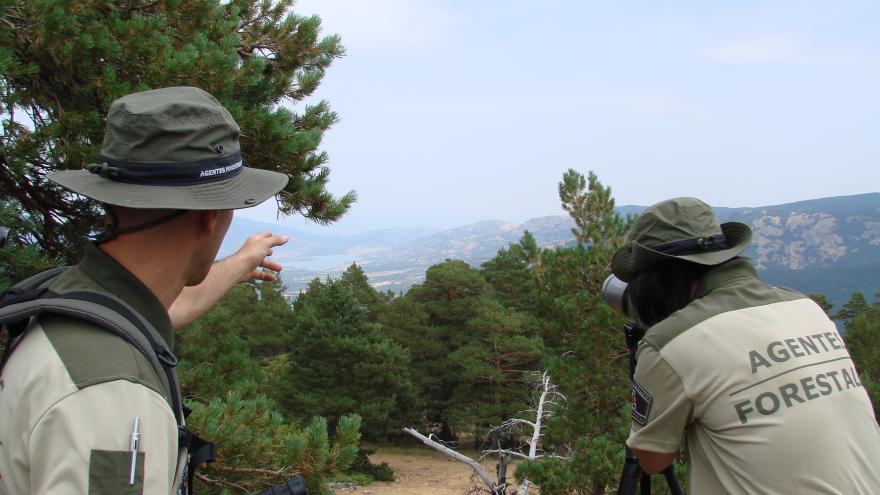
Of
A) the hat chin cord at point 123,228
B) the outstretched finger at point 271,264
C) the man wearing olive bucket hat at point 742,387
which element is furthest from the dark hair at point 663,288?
the hat chin cord at point 123,228

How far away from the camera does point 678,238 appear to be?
1.97m

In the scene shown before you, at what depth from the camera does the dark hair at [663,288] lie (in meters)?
2.02

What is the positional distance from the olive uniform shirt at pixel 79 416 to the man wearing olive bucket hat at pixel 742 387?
137 cm

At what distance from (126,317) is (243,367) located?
2.81 meters

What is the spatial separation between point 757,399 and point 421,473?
22.6 m

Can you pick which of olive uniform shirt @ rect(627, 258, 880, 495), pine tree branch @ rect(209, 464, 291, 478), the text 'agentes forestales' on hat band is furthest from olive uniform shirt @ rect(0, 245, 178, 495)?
pine tree branch @ rect(209, 464, 291, 478)

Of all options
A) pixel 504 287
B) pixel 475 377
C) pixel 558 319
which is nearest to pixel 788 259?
pixel 504 287

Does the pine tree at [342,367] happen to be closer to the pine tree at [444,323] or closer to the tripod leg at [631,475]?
the pine tree at [444,323]

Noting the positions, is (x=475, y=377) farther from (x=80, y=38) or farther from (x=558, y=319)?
(x=80, y=38)

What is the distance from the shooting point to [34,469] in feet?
2.90

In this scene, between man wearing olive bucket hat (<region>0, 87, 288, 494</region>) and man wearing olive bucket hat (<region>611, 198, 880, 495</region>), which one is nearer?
man wearing olive bucket hat (<region>0, 87, 288, 494</region>)

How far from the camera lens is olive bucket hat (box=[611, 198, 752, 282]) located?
1.95m

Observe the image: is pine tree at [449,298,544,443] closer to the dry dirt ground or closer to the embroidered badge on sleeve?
the dry dirt ground

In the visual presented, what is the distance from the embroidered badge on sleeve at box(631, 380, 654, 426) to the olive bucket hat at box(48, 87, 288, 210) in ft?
4.30
